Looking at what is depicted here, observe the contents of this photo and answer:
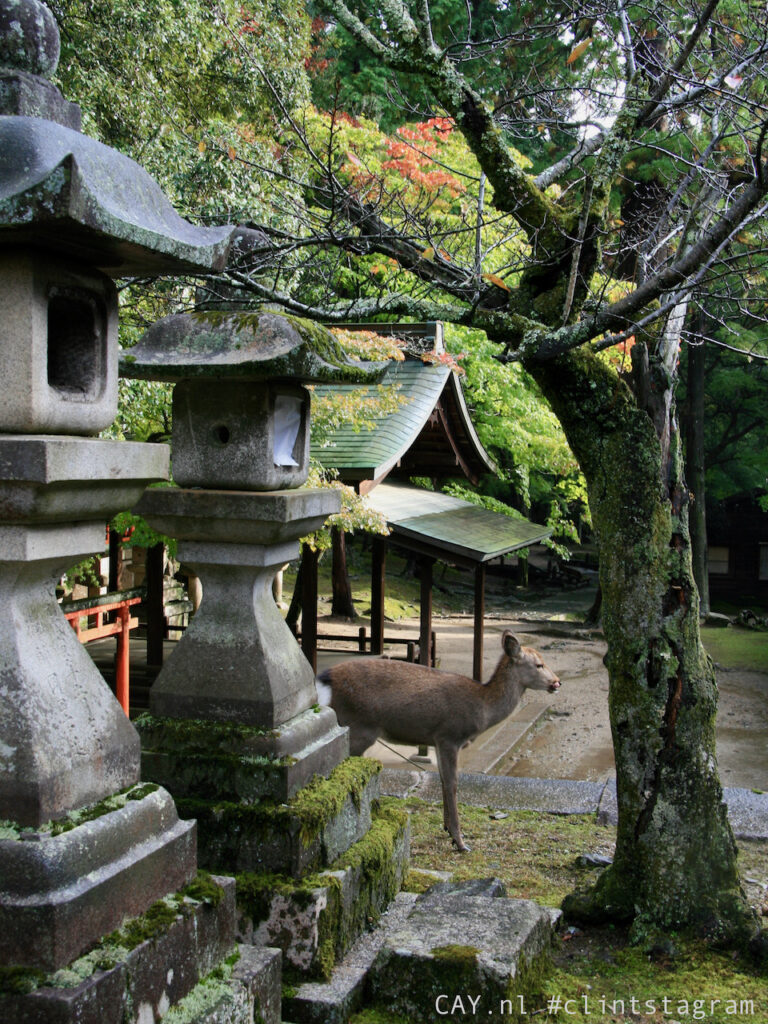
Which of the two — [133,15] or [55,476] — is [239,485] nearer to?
[55,476]

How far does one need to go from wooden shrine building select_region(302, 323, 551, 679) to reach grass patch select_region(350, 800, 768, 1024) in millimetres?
4333

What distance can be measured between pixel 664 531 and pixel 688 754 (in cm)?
117

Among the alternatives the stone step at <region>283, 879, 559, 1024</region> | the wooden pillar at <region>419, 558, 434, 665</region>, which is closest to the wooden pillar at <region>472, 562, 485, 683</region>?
the wooden pillar at <region>419, 558, 434, 665</region>

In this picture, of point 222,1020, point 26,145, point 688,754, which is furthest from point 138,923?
point 688,754

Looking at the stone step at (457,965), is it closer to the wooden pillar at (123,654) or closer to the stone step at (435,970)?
the stone step at (435,970)

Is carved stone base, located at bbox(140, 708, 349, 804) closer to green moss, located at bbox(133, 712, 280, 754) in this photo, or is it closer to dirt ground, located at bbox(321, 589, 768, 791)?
green moss, located at bbox(133, 712, 280, 754)

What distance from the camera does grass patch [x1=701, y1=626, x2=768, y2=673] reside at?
18969 millimetres

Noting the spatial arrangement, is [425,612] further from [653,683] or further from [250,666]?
[250,666]

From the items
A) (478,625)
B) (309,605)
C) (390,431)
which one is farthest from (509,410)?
(309,605)

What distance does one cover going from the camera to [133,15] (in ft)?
29.4

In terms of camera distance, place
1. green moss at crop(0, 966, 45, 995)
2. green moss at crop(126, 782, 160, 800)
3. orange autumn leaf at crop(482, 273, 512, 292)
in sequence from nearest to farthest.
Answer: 1. green moss at crop(0, 966, 45, 995)
2. green moss at crop(126, 782, 160, 800)
3. orange autumn leaf at crop(482, 273, 512, 292)

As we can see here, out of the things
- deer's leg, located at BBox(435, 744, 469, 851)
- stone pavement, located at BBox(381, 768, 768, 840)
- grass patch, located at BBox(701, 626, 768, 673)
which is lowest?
grass patch, located at BBox(701, 626, 768, 673)

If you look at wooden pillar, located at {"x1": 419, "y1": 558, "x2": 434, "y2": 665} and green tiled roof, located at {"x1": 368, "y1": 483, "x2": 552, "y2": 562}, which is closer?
green tiled roof, located at {"x1": 368, "y1": 483, "x2": 552, "y2": 562}

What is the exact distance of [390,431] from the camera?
1130 centimetres
